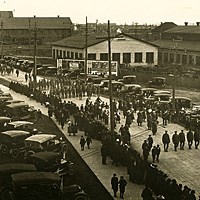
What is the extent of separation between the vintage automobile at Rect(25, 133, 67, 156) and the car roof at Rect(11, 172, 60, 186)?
212 inches

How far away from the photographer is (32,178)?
15.1m

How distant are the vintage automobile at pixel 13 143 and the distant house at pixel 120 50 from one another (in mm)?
37798

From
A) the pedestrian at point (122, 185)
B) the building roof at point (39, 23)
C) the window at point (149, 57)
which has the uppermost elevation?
the building roof at point (39, 23)

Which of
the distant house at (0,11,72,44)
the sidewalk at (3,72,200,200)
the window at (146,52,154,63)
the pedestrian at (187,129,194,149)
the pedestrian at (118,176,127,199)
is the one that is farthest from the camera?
the distant house at (0,11,72,44)

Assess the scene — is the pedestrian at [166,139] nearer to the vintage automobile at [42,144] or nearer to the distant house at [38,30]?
the vintage automobile at [42,144]

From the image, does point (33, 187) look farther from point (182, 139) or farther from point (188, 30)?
point (188, 30)

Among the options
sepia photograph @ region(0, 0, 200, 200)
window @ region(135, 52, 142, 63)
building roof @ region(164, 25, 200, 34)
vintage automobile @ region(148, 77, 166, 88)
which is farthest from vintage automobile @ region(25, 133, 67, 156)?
building roof @ region(164, 25, 200, 34)

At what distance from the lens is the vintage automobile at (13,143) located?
21.7 metres

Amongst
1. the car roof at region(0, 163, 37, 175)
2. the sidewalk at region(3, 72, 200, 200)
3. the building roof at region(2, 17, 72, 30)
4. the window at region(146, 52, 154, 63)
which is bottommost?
the sidewalk at region(3, 72, 200, 200)

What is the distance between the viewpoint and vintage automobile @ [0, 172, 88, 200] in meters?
15.0

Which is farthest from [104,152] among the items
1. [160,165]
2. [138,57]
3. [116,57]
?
[138,57]

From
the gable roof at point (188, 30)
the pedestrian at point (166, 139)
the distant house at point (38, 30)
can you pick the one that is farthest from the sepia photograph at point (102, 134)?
the distant house at point (38, 30)

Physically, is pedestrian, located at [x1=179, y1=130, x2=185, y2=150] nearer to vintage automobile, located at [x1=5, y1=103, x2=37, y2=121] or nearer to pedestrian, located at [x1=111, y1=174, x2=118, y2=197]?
pedestrian, located at [x1=111, y1=174, x2=118, y2=197]

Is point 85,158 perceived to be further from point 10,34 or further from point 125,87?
point 10,34
